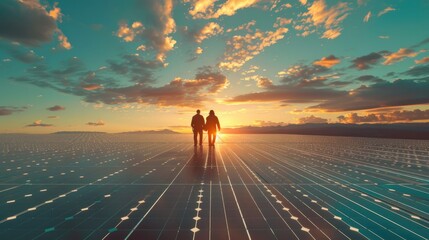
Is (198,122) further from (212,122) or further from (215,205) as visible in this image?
(215,205)

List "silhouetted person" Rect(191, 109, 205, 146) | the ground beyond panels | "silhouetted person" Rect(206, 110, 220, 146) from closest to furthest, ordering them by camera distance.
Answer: the ground beyond panels, "silhouetted person" Rect(191, 109, 205, 146), "silhouetted person" Rect(206, 110, 220, 146)

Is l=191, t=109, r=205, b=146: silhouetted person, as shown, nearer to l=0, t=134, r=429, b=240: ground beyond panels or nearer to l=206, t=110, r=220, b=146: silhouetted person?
l=206, t=110, r=220, b=146: silhouetted person

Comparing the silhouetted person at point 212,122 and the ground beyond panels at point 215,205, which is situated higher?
the silhouetted person at point 212,122

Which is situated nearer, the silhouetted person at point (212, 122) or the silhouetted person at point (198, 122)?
the silhouetted person at point (198, 122)

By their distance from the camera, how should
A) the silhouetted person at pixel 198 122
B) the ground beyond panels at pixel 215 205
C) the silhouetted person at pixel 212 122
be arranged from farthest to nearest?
the silhouetted person at pixel 212 122
the silhouetted person at pixel 198 122
the ground beyond panels at pixel 215 205

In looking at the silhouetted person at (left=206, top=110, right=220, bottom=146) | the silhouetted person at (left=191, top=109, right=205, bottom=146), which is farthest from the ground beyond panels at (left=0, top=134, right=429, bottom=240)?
the silhouetted person at (left=206, top=110, right=220, bottom=146)

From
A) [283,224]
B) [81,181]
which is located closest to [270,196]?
[283,224]

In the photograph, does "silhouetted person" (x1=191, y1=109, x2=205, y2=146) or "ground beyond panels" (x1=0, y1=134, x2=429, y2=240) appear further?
"silhouetted person" (x1=191, y1=109, x2=205, y2=146)

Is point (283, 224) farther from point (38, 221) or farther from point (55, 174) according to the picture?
point (55, 174)

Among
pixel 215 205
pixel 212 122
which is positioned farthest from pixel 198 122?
pixel 215 205

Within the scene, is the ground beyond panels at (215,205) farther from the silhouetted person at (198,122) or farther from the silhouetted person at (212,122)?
the silhouetted person at (212,122)

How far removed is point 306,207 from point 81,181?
7483 mm

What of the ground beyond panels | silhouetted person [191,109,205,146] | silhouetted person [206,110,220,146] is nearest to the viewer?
the ground beyond panels

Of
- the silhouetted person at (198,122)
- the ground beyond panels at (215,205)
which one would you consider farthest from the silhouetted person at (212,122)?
the ground beyond panels at (215,205)
